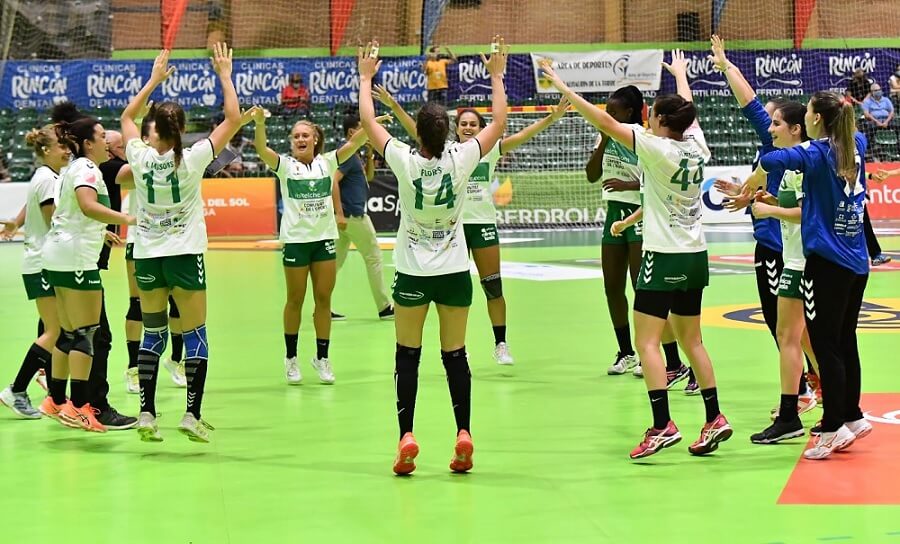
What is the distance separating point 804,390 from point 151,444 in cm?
423

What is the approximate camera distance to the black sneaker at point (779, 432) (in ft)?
23.5

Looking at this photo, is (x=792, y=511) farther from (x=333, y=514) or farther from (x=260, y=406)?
(x=260, y=406)

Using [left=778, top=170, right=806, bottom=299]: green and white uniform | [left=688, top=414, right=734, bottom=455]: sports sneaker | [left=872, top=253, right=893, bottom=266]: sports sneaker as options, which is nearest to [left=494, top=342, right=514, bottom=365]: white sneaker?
[left=778, top=170, right=806, bottom=299]: green and white uniform

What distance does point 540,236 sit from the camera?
76.5ft

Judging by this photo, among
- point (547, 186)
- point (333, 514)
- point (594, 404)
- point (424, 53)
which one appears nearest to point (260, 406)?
point (594, 404)

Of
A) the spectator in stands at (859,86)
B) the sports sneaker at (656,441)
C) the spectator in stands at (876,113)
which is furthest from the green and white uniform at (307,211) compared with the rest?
the spectator in stands at (859,86)

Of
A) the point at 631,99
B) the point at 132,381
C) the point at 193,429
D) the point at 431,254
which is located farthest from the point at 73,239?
the point at 631,99

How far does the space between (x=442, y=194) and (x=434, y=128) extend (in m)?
0.36

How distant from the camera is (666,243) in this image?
22.7 ft

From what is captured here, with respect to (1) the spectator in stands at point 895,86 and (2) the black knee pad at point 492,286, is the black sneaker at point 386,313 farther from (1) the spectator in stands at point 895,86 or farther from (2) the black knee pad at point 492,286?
(1) the spectator in stands at point 895,86

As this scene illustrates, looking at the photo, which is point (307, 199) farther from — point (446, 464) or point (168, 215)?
point (446, 464)

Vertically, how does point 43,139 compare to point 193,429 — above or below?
above

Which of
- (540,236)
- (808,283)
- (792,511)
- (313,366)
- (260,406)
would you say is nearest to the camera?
(792,511)

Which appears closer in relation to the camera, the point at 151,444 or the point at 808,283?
the point at 808,283
